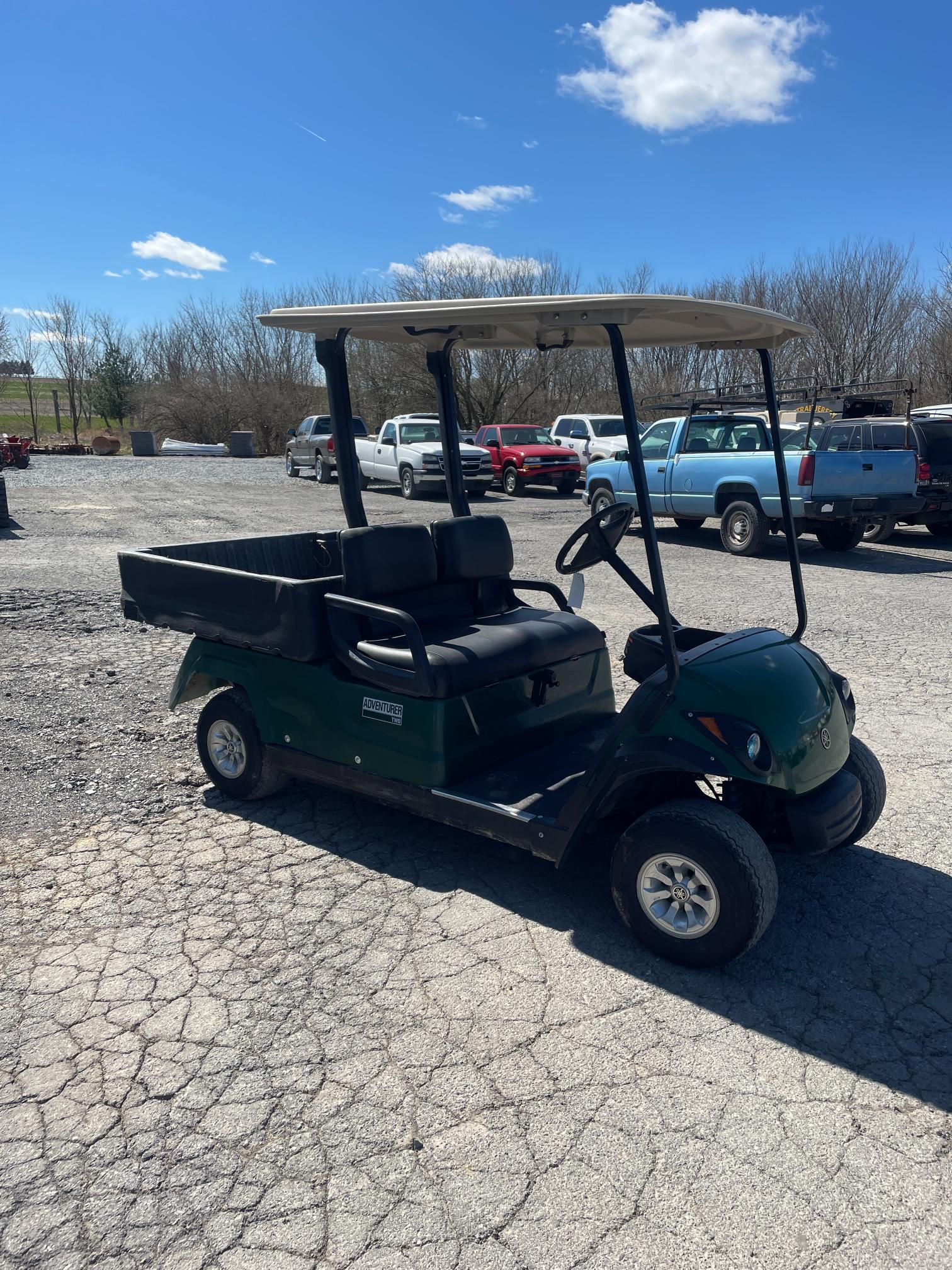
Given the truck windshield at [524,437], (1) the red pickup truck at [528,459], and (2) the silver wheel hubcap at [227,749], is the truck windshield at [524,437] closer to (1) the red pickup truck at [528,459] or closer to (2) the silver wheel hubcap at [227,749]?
(1) the red pickup truck at [528,459]

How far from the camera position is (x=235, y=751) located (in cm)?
458

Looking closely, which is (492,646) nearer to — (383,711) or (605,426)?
(383,711)

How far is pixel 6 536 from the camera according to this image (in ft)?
43.4

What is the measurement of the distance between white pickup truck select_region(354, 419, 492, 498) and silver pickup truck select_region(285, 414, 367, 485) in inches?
96.8

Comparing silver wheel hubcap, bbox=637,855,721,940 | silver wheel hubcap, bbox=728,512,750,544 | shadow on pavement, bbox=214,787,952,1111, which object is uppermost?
silver wheel hubcap, bbox=728,512,750,544

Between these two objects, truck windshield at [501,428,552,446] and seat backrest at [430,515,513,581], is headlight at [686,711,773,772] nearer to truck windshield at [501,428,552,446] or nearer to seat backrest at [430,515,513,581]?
seat backrest at [430,515,513,581]

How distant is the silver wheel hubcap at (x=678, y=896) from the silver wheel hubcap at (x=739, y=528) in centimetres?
1023

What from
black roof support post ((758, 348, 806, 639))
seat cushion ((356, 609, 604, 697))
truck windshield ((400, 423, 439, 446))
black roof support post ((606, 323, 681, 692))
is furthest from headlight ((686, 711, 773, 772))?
truck windshield ((400, 423, 439, 446))

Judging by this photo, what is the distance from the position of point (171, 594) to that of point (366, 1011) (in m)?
2.47

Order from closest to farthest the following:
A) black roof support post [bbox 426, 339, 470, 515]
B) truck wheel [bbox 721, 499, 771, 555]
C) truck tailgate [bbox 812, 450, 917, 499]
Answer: black roof support post [bbox 426, 339, 470, 515]
truck tailgate [bbox 812, 450, 917, 499]
truck wheel [bbox 721, 499, 771, 555]

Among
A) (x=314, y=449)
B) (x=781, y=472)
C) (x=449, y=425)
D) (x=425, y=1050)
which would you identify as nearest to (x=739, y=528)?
(x=449, y=425)

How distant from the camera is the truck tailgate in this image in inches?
470

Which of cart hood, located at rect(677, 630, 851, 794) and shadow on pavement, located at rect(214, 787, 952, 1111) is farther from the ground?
cart hood, located at rect(677, 630, 851, 794)

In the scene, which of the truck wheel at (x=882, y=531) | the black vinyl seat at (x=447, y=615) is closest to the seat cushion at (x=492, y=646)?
the black vinyl seat at (x=447, y=615)
